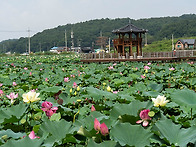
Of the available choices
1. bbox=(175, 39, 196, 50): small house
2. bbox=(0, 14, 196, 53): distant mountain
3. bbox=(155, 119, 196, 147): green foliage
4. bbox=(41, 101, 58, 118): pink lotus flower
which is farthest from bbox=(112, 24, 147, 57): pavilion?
bbox=(0, 14, 196, 53): distant mountain

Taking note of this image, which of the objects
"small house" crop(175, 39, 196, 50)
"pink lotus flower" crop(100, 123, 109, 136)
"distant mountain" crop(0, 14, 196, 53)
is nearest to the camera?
"pink lotus flower" crop(100, 123, 109, 136)

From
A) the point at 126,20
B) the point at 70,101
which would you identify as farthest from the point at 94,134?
the point at 126,20

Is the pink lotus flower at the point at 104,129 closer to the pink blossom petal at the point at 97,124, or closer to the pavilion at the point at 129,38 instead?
the pink blossom petal at the point at 97,124

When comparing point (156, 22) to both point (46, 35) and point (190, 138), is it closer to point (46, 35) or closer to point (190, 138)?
point (46, 35)

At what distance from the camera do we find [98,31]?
9456 cm

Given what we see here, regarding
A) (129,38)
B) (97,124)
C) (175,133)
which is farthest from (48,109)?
(129,38)

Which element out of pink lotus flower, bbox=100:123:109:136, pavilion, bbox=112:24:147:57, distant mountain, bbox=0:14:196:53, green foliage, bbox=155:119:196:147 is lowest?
green foliage, bbox=155:119:196:147

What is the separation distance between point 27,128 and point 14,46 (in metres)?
107

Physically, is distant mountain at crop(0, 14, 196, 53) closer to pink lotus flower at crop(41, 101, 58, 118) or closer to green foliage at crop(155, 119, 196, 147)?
pink lotus flower at crop(41, 101, 58, 118)

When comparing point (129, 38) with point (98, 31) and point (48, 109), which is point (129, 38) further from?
point (98, 31)

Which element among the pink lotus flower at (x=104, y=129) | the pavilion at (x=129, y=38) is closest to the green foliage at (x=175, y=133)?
the pink lotus flower at (x=104, y=129)

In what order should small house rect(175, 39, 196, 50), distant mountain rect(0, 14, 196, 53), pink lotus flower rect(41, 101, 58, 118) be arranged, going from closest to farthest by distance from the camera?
pink lotus flower rect(41, 101, 58, 118), small house rect(175, 39, 196, 50), distant mountain rect(0, 14, 196, 53)

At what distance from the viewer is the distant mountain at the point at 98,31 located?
7669cm

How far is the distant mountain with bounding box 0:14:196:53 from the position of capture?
76.7m
